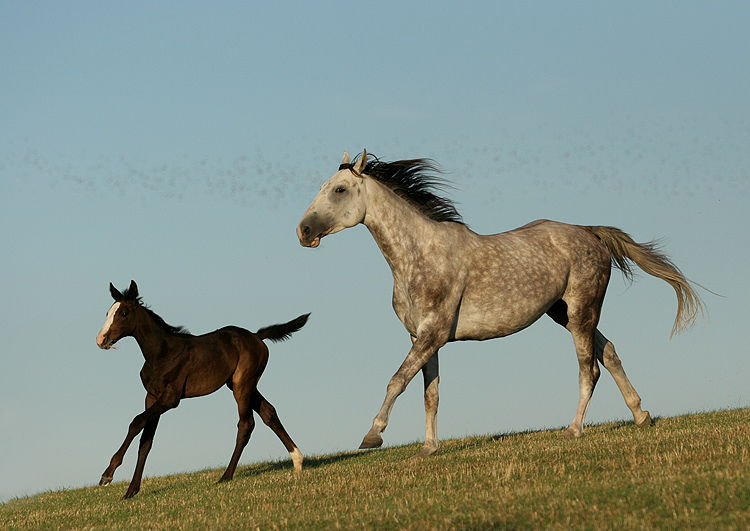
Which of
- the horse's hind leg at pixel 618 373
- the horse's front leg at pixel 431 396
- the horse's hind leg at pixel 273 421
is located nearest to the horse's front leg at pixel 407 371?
the horse's front leg at pixel 431 396

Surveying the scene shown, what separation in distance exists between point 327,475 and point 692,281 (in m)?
7.23

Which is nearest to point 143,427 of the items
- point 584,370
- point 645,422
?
point 584,370

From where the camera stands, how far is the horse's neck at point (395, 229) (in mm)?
11078

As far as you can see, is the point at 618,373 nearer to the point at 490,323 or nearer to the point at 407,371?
the point at 490,323

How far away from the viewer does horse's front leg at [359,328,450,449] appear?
9930 millimetres

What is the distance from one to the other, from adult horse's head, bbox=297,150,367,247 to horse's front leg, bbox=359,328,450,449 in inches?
69.5

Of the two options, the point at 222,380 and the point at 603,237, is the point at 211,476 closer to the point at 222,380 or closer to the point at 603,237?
the point at 222,380

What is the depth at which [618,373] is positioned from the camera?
13016mm

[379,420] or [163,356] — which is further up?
[163,356]

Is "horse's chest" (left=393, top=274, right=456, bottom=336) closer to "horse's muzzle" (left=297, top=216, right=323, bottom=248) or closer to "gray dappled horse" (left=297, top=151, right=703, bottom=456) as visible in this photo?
"gray dappled horse" (left=297, top=151, right=703, bottom=456)

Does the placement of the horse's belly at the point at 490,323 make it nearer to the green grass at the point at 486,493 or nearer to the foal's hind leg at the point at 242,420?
the green grass at the point at 486,493

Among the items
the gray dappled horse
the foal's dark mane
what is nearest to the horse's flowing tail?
the gray dappled horse

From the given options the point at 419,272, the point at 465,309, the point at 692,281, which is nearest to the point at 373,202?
the point at 419,272

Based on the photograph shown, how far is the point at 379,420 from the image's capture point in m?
10.0
